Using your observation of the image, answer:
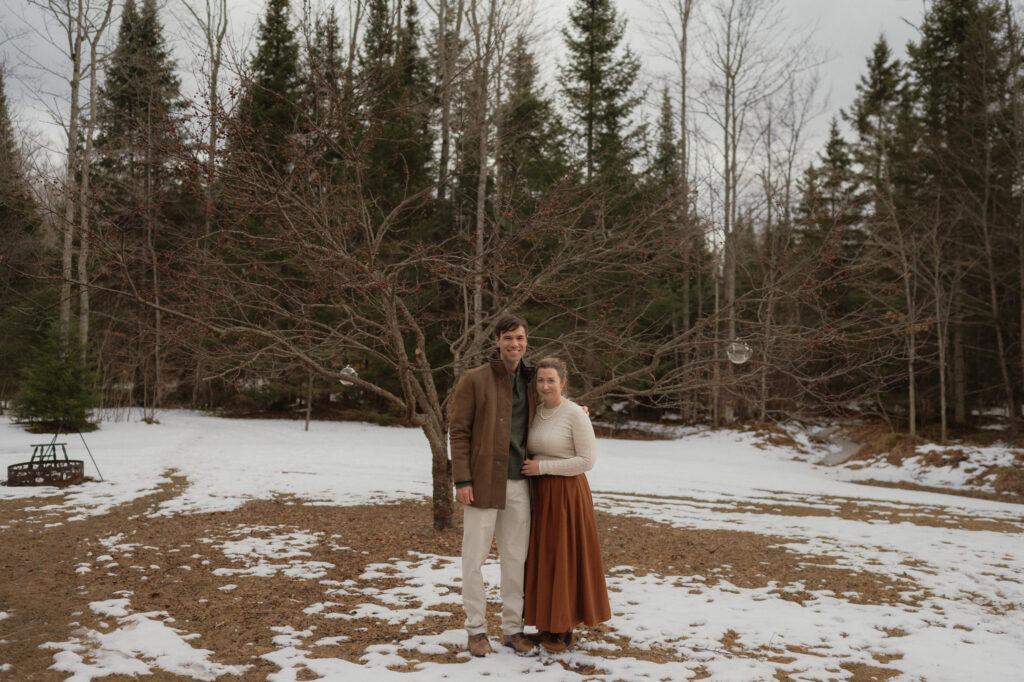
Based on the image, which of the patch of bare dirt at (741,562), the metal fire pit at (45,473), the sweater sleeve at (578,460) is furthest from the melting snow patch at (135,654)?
the metal fire pit at (45,473)

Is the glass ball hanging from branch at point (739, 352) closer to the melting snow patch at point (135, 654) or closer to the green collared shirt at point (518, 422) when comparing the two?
the green collared shirt at point (518, 422)

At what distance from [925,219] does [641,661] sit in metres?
20.0

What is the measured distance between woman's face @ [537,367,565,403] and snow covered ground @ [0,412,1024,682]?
1415 millimetres

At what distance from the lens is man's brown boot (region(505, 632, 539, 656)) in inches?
143

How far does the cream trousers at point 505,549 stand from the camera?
3.62m

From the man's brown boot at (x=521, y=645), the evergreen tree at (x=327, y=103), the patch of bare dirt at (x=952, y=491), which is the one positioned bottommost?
the patch of bare dirt at (x=952, y=491)

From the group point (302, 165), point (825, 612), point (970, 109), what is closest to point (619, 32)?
point (970, 109)

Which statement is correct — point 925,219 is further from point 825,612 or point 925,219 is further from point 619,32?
point 825,612

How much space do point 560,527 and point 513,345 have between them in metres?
1.02

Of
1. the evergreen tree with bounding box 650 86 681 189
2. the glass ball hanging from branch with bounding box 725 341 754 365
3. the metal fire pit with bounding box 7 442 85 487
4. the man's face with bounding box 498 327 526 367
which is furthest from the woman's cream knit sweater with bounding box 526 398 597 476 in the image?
the evergreen tree with bounding box 650 86 681 189

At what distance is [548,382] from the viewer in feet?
11.9

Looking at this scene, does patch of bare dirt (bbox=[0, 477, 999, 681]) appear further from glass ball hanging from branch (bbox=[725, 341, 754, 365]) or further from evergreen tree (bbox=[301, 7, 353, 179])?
evergreen tree (bbox=[301, 7, 353, 179])

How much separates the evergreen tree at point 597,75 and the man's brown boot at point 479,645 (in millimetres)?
21328

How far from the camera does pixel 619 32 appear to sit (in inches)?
941
